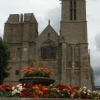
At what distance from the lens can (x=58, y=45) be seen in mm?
53812

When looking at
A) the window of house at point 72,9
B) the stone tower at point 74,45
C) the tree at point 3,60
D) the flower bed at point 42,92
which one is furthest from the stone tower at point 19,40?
the flower bed at point 42,92

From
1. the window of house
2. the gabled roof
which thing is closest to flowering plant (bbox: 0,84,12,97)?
the gabled roof

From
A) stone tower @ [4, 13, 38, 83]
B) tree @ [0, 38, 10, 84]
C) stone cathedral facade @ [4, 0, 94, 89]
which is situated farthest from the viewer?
stone tower @ [4, 13, 38, 83]

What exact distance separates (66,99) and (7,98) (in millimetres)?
2545

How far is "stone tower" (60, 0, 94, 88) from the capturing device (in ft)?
164

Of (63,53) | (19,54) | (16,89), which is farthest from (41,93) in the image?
(19,54)

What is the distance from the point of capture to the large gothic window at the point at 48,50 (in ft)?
176

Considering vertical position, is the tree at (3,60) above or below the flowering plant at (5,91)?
above

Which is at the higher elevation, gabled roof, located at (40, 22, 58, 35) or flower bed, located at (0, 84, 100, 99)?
gabled roof, located at (40, 22, 58, 35)

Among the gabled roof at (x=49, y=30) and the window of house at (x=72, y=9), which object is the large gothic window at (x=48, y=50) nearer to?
the gabled roof at (x=49, y=30)

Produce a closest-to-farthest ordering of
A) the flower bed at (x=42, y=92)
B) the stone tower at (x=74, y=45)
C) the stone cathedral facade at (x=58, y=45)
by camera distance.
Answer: the flower bed at (x=42, y=92) → the stone tower at (x=74, y=45) → the stone cathedral facade at (x=58, y=45)

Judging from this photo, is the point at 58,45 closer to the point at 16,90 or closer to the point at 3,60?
the point at 3,60

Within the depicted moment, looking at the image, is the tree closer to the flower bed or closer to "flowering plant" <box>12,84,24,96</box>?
the flower bed

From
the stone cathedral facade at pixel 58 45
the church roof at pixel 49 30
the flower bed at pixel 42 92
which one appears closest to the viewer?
the flower bed at pixel 42 92
